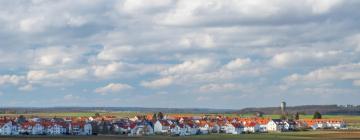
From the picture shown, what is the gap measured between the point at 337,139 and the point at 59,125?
55.1 metres

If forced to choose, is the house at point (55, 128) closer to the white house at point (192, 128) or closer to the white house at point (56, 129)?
the white house at point (56, 129)

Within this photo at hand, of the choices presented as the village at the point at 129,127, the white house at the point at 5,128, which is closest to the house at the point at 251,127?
the village at the point at 129,127

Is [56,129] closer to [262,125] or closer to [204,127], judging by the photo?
[204,127]

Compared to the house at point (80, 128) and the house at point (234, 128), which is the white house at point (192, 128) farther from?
the house at point (80, 128)

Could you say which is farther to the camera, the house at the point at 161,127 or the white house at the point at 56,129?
the house at the point at 161,127

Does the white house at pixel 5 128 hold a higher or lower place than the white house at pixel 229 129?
higher

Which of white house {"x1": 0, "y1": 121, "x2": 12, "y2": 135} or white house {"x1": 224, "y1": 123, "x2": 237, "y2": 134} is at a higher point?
white house {"x1": 0, "y1": 121, "x2": 12, "y2": 135}

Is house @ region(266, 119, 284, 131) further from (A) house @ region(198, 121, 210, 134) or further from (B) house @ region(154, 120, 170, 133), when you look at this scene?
(B) house @ region(154, 120, 170, 133)

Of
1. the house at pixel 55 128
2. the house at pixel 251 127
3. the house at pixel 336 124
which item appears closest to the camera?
the house at pixel 55 128

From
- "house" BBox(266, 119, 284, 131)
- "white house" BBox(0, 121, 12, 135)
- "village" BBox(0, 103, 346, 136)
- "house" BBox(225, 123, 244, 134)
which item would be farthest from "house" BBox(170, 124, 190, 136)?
"white house" BBox(0, 121, 12, 135)

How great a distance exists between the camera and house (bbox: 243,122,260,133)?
145788mm

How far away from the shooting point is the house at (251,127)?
146 meters

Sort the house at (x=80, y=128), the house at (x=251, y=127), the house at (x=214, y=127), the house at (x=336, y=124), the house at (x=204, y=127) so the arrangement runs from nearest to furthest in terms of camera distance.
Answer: the house at (x=80, y=128), the house at (x=204, y=127), the house at (x=214, y=127), the house at (x=251, y=127), the house at (x=336, y=124)

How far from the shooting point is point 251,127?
148 metres
